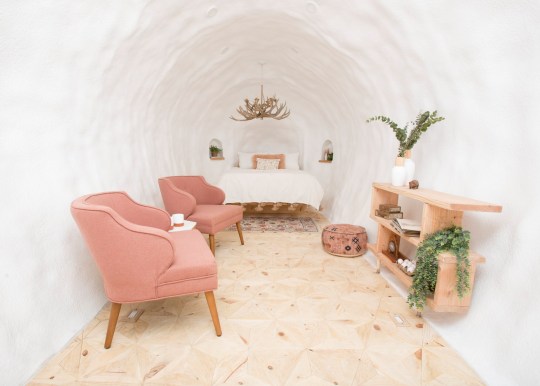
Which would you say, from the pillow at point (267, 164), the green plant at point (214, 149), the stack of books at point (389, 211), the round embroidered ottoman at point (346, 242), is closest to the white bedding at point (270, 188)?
the pillow at point (267, 164)

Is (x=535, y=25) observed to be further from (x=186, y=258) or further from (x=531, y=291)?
(x=186, y=258)

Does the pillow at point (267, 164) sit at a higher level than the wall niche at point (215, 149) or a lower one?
lower

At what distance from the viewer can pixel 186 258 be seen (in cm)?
187

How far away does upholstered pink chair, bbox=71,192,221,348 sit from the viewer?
62.7 inches

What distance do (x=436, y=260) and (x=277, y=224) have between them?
2.94 metres

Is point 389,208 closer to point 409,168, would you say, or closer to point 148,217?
point 409,168

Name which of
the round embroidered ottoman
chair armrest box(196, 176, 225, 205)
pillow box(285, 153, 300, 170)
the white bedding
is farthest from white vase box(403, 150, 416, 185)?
pillow box(285, 153, 300, 170)

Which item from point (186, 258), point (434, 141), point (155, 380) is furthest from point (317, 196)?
point (155, 380)

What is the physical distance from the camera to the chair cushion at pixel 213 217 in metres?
3.04

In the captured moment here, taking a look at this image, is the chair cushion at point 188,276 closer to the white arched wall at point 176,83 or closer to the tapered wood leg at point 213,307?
the tapered wood leg at point 213,307

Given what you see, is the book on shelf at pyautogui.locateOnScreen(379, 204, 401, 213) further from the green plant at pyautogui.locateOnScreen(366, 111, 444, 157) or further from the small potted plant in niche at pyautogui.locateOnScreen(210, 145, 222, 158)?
the small potted plant in niche at pyautogui.locateOnScreen(210, 145, 222, 158)

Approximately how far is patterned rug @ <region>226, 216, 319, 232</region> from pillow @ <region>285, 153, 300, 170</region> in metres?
1.64

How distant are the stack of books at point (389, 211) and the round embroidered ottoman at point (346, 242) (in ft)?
1.66

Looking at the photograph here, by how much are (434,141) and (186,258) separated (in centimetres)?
215
